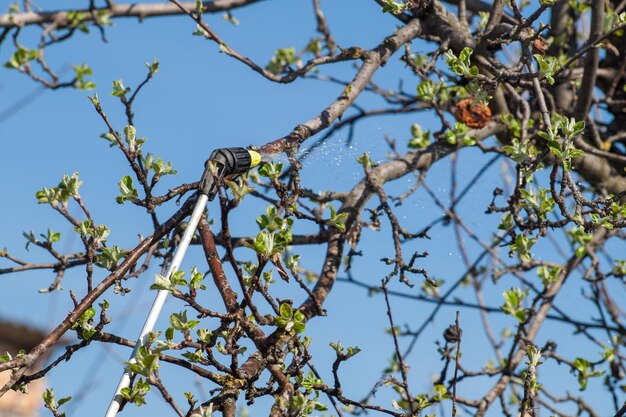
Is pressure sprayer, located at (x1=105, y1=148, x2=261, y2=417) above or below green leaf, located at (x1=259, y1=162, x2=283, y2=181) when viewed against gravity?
below

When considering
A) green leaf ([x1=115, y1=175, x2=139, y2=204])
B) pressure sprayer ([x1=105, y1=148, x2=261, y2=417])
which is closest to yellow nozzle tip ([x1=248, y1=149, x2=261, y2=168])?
pressure sprayer ([x1=105, y1=148, x2=261, y2=417])

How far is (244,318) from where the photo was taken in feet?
7.09

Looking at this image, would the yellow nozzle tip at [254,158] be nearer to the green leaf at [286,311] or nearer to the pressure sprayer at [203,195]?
the pressure sprayer at [203,195]

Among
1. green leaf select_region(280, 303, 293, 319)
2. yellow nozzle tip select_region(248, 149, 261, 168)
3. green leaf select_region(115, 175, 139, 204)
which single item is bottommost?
green leaf select_region(280, 303, 293, 319)

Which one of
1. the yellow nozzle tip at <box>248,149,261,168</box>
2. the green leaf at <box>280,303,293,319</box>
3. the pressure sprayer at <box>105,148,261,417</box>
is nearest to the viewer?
the pressure sprayer at <box>105,148,261,417</box>

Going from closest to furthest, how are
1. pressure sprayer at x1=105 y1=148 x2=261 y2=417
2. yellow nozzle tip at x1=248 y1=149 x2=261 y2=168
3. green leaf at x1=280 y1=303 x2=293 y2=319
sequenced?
1. pressure sprayer at x1=105 y1=148 x2=261 y2=417
2. green leaf at x1=280 y1=303 x2=293 y2=319
3. yellow nozzle tip at x1=248 y1=149 x2=261 y2=168

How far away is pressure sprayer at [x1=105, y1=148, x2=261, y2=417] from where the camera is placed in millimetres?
1995

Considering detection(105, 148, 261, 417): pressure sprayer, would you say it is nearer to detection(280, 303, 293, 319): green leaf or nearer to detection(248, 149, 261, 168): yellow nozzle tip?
detection(248, 149, 261, 168): yellow nozzle tip

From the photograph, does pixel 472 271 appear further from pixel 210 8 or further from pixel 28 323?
pixel 28 323

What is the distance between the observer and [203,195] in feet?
7.09

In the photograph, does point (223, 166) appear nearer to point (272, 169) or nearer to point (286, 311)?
point (272, 169)

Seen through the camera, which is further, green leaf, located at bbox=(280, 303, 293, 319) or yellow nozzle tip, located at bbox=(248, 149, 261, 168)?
yellow nozzle tip, located at bbox=(248, 149, 261, 168)

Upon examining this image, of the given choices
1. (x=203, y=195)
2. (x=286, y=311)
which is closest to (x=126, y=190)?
(x=203, y=195)

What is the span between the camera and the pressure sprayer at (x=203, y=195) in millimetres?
1995
